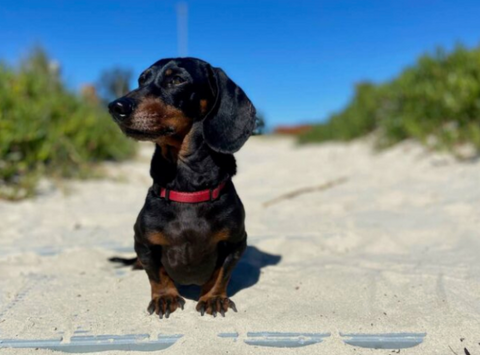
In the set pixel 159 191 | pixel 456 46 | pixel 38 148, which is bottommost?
pixel 159 191

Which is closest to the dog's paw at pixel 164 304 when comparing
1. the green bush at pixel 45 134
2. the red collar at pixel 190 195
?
the red collar at pixel 190 195

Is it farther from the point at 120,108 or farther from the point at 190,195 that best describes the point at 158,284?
the point at 120,108

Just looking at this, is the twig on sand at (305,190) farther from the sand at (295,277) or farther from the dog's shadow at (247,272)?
the dog's shadow at (247,272)

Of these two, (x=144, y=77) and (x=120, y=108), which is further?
(x=144, y=77)

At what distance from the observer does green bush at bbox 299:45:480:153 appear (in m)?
6.57

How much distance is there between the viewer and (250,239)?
12.1 feet

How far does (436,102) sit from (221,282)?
6747 millimetres

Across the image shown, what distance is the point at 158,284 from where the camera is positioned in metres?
2.34

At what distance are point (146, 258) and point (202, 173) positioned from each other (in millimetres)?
488

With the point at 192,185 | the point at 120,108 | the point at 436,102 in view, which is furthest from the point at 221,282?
the point at 436,102

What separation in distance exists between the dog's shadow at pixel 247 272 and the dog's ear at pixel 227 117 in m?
0.83

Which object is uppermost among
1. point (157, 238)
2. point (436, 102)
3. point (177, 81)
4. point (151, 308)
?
point (436, 102)

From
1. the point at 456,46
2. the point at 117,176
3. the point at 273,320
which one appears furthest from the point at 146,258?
the point at 456,46

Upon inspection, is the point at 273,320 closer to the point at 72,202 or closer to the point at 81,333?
the point at 81,333
